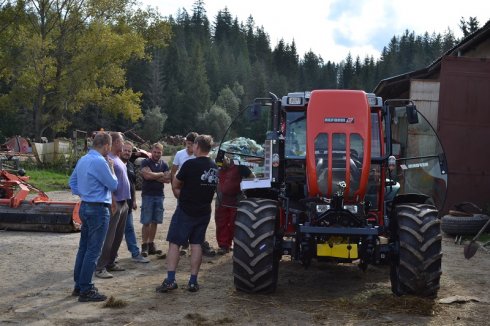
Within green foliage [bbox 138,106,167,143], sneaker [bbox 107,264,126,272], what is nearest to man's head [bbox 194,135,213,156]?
sneaker [bbox 107,264,126,272]

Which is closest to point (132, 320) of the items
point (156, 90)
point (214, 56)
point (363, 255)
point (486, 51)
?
point (363, 255)

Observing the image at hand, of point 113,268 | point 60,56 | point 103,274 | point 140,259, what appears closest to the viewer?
point 103,274

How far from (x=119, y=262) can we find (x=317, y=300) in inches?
120

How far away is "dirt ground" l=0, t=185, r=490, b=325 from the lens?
5.78 metres

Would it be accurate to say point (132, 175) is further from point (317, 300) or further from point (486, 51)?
point (486, 51)

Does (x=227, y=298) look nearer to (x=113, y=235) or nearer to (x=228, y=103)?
(x=113, y=235)

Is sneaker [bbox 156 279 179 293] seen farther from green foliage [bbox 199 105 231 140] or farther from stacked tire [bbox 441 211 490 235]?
green foliage [bbox 199 105 231 140]

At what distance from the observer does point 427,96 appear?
1468 centimetres

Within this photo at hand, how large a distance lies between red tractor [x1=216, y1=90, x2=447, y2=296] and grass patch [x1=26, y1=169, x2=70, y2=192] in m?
12.8

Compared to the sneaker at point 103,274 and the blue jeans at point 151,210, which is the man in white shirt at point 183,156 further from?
the sneaker at point 103,274

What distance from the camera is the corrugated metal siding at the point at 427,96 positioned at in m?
14.5

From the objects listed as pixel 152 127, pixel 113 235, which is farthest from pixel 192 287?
pixel 152 127

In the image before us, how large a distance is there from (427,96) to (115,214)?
31.0 ft

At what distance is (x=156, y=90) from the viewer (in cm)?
7981
